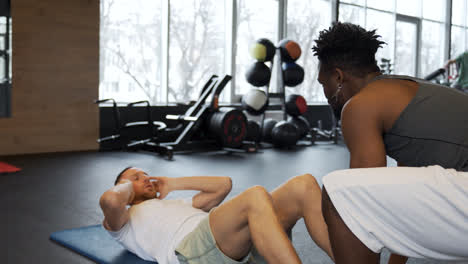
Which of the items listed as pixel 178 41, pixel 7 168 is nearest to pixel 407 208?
pixel 7 168

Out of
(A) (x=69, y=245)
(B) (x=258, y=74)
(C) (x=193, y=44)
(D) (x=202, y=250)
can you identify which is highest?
(C) (x=193, y=44)

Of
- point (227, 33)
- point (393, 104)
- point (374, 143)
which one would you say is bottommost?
point (374, 143)

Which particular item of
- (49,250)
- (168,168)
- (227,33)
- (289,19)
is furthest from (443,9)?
(49,250)

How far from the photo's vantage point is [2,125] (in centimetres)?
534

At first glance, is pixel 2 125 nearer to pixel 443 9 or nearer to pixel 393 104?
pixel 393 104

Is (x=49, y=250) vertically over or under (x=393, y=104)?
under

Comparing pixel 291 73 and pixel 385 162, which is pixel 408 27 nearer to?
pixel 291 73

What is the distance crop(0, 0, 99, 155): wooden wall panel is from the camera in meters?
5.43

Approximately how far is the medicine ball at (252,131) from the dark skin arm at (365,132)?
530cm

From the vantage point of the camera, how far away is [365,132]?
1.33 meters

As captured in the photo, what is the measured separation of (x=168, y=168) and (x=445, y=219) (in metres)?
3.82

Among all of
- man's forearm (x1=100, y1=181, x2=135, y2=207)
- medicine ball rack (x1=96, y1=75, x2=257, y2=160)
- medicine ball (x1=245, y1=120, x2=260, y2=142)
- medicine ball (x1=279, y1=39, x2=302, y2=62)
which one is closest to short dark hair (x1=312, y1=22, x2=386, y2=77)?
man's forearm (x1=100, y1=181, x2=135, y2=207)

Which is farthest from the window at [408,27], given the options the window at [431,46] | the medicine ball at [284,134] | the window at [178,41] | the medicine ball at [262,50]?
the medicine ball at [284,134]

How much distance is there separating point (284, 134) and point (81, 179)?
3238 millimetres
